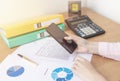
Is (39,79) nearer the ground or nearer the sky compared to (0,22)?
nearer the ground

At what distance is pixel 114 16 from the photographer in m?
1.14

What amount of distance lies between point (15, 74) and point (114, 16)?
2.39ft

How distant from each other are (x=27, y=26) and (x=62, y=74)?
0.32m

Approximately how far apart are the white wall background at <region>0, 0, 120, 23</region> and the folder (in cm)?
14

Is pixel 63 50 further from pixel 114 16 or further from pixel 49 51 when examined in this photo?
pixel 114 16

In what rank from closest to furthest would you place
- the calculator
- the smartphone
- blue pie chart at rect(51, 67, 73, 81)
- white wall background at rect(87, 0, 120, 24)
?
1. blue pie chart at rect(51, 67, 73, 81)
2. the smartphone
3. the calculator
4. white wall background at rect(87, 0, 120, 24)

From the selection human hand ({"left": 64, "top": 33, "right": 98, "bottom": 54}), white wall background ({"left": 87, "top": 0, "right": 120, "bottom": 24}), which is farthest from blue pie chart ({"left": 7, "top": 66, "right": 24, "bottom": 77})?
white wall background ({"left": 87, "top": 0, "right": 120, "bottom": 24})

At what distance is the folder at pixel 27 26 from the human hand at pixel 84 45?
0.15 m

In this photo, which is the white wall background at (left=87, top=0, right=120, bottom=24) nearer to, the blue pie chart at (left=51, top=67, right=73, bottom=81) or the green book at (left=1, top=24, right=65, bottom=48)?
the green book at (left=1, top=24, right=65, bottom=48)

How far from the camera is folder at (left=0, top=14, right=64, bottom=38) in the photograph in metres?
0.85

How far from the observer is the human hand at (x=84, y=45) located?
0.84 meters

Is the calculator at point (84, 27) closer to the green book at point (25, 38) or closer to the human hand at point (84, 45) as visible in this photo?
the human hand at point (84, 45)

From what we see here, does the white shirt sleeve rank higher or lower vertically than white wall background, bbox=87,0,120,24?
lower

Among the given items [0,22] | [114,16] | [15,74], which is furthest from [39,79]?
[114,16]
